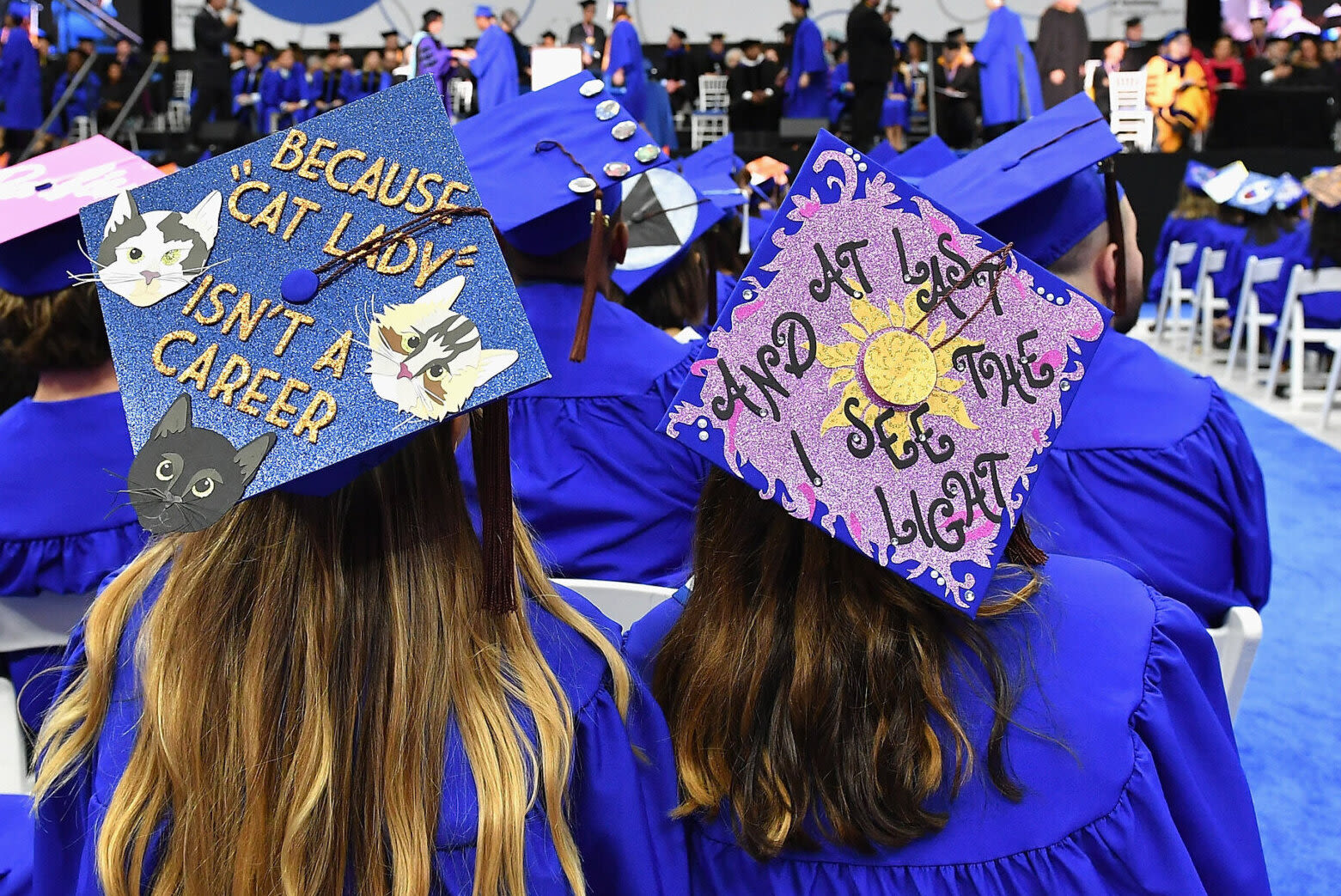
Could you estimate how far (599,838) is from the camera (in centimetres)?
111

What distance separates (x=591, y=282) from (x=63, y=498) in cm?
105

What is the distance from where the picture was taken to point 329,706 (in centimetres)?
102

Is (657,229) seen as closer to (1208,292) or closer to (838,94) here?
(1208,292)

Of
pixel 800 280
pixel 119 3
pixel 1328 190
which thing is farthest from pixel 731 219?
pixel 119 3

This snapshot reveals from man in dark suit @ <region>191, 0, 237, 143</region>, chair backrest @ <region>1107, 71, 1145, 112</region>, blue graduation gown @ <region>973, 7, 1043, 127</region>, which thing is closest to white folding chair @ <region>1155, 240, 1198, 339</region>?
chair backrest @ <region>1107, 71, 1145, 112</region>

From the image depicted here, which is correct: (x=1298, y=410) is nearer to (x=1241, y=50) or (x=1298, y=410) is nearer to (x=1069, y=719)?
(x=1069, y=719)

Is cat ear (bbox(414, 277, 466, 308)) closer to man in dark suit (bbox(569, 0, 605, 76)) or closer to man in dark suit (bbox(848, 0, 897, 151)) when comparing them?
man in dark suit (bbox(848, 0, 897, 151))

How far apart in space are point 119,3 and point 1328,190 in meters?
16.2

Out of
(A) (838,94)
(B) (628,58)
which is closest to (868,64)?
(A) (838,94)

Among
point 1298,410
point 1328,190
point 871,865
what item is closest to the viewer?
point 871,865

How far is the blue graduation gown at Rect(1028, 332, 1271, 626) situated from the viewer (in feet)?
6.67

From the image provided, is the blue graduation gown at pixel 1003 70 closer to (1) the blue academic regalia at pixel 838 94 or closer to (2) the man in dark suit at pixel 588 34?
(1) the blue academic regalia at pixel 838 94

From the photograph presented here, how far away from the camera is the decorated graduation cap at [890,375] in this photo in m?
1.08

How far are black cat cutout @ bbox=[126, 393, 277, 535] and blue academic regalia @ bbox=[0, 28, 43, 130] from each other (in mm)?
13504
